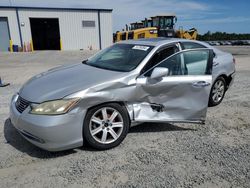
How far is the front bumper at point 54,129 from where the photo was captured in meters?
2.92

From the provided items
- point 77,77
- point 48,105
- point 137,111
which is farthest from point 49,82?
point 137,111

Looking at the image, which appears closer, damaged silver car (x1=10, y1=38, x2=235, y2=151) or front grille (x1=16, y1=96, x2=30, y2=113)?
damaged silver car (x1=10, y1=38, x2=235, y2=151)

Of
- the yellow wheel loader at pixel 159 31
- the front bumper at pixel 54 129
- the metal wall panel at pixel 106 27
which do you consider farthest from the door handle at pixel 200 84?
the metal wall panel at pixel 106 27

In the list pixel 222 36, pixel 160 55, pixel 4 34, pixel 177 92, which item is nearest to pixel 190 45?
pixel 160 55

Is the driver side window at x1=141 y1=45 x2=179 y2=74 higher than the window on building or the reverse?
the reverse

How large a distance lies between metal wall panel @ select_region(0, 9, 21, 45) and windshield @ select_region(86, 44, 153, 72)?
23160 mm

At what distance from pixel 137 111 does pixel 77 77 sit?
1.03 meters

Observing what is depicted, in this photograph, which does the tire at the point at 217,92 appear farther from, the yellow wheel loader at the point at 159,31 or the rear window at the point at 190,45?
the yellow wheel loader at the point at 159,31

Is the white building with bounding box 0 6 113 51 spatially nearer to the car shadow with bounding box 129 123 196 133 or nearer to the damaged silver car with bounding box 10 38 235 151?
Result: the damaged silver car with bounding box 10 38 235 151

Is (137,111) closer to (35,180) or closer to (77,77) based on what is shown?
(77,77)

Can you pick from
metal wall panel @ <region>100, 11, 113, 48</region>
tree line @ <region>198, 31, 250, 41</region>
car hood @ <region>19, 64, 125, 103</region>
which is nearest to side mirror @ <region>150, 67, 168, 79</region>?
car hood @ <region>19, 64, 125, 103</region>

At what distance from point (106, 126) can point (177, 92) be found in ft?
4.22

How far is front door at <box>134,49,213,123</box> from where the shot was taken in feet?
11.8

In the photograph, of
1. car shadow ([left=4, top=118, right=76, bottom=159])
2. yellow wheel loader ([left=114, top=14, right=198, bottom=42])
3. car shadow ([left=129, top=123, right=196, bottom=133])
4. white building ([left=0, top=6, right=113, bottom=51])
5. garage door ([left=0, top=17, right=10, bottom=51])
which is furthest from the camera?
white building ([left=0, top=6, right=113, bottom=51])
